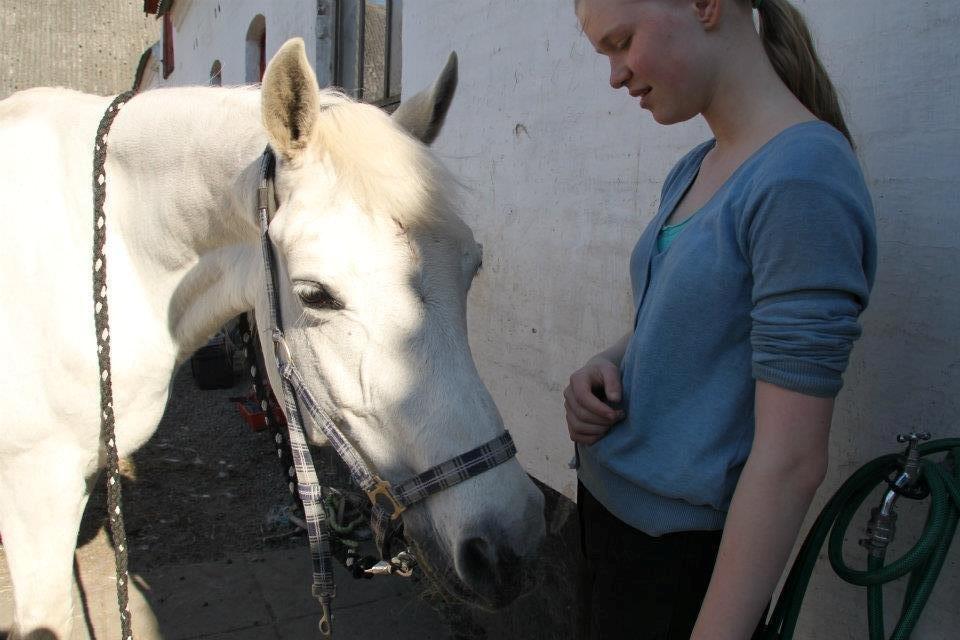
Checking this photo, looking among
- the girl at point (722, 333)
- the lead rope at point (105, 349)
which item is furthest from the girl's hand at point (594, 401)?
the lead rope at point (105, 349)

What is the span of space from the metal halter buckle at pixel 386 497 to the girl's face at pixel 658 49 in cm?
81

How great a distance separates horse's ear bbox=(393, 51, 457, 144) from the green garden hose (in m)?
1.21

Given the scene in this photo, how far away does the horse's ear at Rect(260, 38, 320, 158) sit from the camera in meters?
1.17

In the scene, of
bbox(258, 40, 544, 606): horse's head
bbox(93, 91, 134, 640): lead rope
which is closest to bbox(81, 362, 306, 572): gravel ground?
bbox(93, 91, 134, 640): lead rope

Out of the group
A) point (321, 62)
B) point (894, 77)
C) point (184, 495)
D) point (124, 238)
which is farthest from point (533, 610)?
point (321, 62)

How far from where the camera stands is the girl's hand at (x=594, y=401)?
106 cm

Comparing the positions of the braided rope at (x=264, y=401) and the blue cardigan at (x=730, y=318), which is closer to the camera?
the blue cardigan at (x=730, y=318)

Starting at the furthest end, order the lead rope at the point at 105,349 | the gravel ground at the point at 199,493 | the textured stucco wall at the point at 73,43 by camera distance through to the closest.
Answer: the textured stucco wall at the point at 73,43 → the gravel ground at the point at 199,493 → the lead rope at the point at 105,349

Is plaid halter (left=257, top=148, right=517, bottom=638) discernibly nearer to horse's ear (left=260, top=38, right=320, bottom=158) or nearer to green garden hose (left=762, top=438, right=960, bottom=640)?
horse's ear (left=260, top=38, right=320, bottom=158)

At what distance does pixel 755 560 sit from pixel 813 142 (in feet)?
1.73

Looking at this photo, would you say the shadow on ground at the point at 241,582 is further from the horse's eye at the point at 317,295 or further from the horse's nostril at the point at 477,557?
the horse's eye at the point at 317,295

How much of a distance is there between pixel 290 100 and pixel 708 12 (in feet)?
2.52

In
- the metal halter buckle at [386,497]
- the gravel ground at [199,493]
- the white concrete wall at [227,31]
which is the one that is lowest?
the gravel ground at [199,493]

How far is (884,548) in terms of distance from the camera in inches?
39.1
